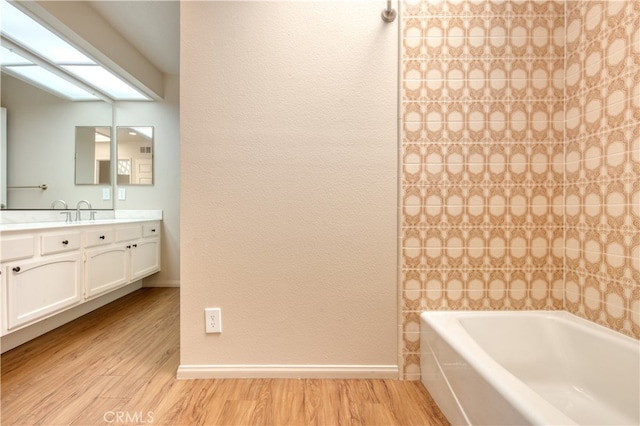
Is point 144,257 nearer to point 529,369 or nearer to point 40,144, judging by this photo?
point 40,144

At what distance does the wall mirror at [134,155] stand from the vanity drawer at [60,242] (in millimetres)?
1311

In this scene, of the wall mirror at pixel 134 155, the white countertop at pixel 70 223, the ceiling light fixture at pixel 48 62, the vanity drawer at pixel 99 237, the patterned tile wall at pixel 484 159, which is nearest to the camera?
the patterned tile wall at pixel 484 159

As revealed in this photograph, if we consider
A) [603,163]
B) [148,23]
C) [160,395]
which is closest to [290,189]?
[160,395]

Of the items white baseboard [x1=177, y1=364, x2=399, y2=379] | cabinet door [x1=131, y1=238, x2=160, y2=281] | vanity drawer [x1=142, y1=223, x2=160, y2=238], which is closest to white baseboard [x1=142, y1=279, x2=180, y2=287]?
cabinet door [x1=131, y1=238, x2=160, y2=281]

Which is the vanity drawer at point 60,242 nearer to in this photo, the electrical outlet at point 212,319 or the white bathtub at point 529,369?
the electrical outlet at point 212,319

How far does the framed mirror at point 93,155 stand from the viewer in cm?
271

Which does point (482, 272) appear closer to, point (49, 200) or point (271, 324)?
point (271, 324)

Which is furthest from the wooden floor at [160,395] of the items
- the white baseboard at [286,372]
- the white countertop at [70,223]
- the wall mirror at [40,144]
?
the wall mirror at [40,144]

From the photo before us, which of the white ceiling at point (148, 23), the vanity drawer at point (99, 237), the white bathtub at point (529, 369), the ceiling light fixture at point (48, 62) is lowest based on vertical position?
the white bathtub at point (529, 369)

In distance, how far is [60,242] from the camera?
6.11 feet

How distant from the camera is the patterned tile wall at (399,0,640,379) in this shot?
1478 millimetres

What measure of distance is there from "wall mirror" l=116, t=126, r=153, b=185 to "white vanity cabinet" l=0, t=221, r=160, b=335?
68cm

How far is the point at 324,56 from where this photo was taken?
1.49 meters

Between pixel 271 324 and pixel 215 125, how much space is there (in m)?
1.12
